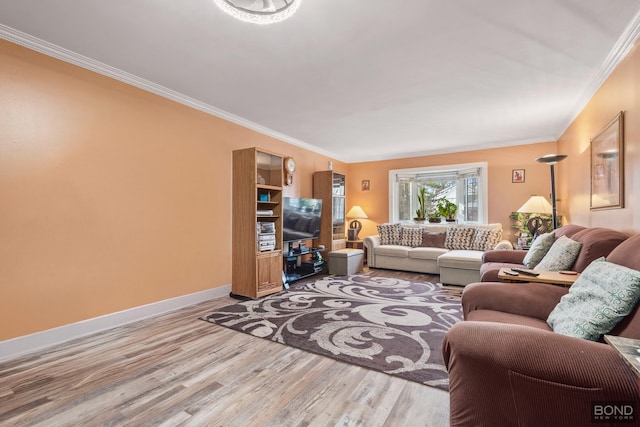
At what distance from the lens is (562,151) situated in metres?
4.70

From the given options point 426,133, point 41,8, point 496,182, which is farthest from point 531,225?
point 41,8

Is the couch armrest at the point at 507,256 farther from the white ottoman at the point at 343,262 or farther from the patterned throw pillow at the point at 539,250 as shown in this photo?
the white ottoman at the point at 343,262

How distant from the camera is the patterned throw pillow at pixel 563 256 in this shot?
235cm

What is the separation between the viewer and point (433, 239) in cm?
569

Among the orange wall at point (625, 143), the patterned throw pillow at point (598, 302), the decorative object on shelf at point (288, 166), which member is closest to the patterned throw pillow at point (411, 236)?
the orange wall at point (625, 143)

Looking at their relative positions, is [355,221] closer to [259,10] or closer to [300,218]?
[300,218]

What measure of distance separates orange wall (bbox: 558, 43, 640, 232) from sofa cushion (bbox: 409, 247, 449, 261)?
6.29 feet

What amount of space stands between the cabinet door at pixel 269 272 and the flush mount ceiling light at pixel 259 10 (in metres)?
2.76

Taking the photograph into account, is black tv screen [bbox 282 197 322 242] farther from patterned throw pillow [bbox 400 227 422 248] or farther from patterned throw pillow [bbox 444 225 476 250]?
→ patterned throw pillow [bbox 444 225 476 250]

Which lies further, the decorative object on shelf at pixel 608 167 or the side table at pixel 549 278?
the decorative object on shelf at pixel 608 167

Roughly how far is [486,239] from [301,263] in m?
3.34

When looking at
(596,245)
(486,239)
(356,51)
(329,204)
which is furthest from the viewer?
(329,204)

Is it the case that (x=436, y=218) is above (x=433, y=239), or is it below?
above

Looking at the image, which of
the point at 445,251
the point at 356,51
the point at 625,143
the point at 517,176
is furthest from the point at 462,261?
the point at 356,51
